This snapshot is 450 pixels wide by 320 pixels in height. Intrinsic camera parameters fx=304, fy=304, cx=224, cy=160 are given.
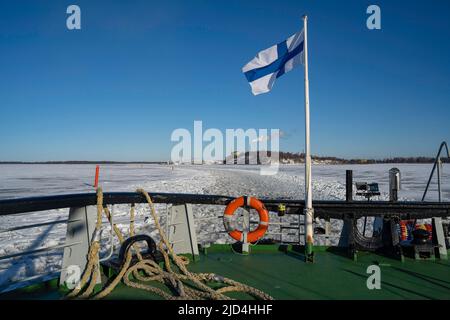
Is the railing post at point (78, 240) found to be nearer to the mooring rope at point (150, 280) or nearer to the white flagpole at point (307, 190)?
the mooring rope at point (150, 280)

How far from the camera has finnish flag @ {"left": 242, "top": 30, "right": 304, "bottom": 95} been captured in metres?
4.39

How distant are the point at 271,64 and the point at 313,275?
3.01 m

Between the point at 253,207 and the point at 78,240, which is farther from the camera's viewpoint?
the point at 253,207

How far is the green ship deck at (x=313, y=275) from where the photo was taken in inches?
114

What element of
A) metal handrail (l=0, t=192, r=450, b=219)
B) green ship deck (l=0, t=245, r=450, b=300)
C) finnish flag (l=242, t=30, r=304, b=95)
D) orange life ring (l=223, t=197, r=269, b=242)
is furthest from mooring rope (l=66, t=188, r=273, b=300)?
finnish flag (l=242, t=30, r=304, b=95)

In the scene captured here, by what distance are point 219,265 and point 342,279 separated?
1.42 metres

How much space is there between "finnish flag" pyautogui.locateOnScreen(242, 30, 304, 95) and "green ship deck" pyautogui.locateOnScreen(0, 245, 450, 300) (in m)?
2.44

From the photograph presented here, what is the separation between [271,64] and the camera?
4.61 meters

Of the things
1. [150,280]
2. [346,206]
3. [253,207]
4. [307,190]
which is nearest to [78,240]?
[150,280]

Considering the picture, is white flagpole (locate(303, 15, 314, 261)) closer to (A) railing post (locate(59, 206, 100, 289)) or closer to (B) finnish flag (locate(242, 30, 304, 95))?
(B) finnish flag (locate(242, 30, 304, 95))

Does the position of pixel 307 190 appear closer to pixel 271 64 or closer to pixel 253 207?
pixel 253 207

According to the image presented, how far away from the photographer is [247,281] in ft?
10.6

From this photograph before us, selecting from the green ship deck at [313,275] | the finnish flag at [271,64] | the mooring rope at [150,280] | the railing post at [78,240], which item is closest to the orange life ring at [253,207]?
the green ship deck at [313,275]
